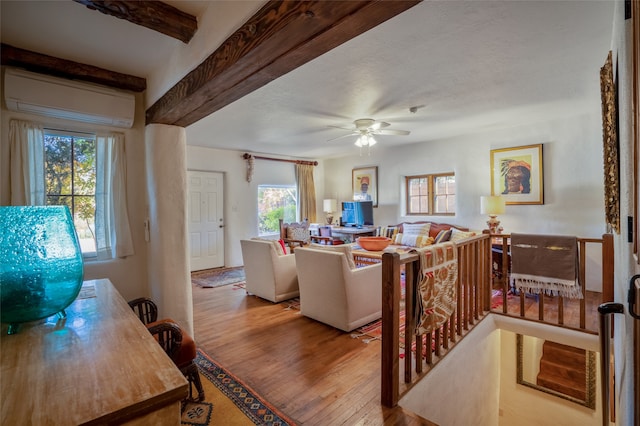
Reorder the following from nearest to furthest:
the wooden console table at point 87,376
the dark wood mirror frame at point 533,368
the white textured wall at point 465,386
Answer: the wooden console table at point 87,376, the white textured wall at point 465,386, the dark wood mirror frame at point 533,368

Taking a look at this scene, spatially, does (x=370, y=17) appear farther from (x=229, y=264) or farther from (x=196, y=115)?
(x=229, y=264)

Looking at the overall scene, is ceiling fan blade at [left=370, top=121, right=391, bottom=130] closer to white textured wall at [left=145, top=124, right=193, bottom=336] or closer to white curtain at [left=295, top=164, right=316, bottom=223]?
white textured wall at [left=145, top=124, right=193, bottom=336]

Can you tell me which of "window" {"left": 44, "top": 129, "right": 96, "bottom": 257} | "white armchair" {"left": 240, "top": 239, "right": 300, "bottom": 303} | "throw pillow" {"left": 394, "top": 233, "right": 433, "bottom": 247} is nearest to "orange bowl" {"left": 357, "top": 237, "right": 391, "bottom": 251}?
"throw pillow" {"left": 394, "top": 233, "right": 433, "bottom": 247}

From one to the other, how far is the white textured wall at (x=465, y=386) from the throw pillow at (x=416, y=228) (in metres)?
2.25

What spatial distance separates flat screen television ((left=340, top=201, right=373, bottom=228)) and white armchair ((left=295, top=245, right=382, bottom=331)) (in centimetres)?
337

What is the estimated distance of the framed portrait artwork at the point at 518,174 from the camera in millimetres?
4453

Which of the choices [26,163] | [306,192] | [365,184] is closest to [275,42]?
[26,163]

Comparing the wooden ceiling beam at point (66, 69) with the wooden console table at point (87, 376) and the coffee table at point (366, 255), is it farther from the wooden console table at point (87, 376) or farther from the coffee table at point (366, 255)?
the coffee table at point (366, 255)

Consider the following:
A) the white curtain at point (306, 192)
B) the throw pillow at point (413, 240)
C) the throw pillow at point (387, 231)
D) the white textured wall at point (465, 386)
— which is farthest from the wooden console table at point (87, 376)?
the white curtain at point (306, 192)

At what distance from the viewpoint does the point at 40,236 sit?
3.65 ft

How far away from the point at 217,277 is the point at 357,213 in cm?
315

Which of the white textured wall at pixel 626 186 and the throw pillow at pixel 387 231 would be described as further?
the throw pillow at pixel 387 231

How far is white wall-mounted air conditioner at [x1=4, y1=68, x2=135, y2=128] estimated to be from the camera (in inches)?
78.7

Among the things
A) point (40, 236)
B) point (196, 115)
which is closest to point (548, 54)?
point (196, 115)
